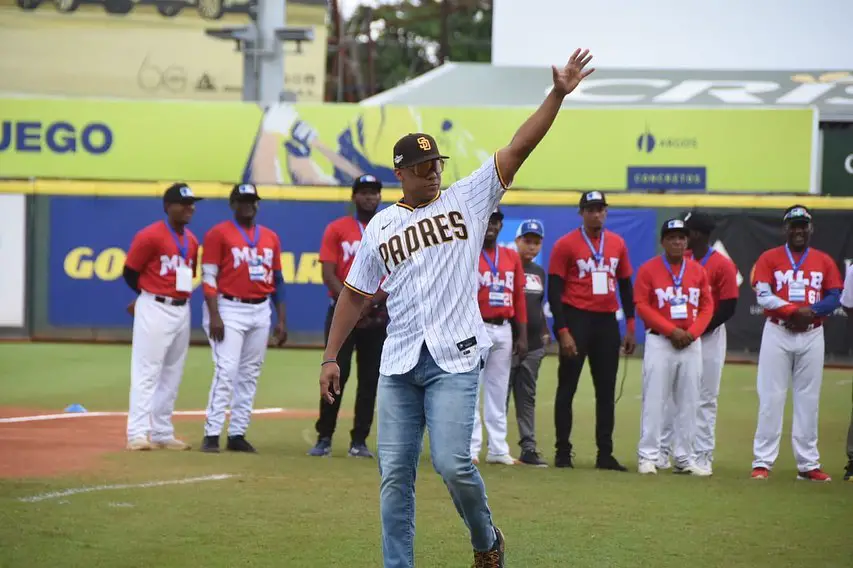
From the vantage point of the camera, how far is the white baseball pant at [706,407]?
36.4 ft

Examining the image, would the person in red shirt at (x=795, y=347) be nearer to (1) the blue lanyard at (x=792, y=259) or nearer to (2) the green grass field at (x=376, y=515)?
(1) the blue lanyard at (x=792, y=259)

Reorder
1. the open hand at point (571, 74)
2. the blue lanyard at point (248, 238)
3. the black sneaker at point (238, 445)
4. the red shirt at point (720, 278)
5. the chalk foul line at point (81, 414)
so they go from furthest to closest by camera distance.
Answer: the chalk foul line at point (81, 414), the red shirt at point (720, 278), the blue lanyard at point (248, 238), the black sneaker at point (238, 445), the open hand at point (571, 74)

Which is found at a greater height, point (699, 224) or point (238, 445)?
point (699, 224)

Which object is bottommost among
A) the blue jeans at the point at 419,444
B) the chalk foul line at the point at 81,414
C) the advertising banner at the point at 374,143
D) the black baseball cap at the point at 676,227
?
the chalk foul line at the point at 81,414

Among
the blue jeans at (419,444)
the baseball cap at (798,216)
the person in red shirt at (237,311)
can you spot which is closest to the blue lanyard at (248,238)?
the person in red shirt at (237,311)

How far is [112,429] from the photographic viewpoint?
12461mm

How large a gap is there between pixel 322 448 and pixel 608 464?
251 centimetres

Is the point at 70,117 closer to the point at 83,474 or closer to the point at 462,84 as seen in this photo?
the point at 462,84

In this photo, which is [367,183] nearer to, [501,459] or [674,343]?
[501,459]

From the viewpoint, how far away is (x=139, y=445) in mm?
11141

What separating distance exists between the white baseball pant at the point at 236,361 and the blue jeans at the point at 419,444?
5111mm

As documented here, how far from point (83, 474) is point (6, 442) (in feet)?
6.40

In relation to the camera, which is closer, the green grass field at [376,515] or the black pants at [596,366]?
the green grass field at [376,515]

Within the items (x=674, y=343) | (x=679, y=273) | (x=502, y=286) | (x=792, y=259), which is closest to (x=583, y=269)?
(x=502, y=286)
